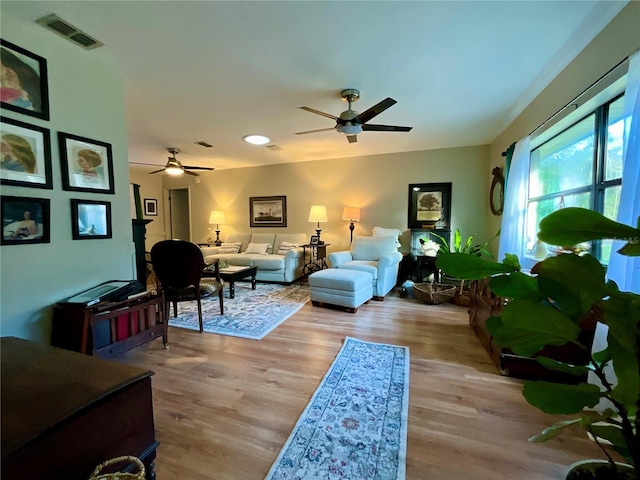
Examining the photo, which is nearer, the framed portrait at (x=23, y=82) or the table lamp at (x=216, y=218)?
the framed portrait at (x=23, y=82)

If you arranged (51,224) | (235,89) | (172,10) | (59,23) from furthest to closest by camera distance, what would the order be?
(235,89) → (51,224) → (59,23) → (172,10)

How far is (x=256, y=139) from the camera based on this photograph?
155 inches

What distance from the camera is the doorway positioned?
6.89m

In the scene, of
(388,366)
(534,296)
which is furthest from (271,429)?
(534,296)

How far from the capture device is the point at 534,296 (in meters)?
0.74

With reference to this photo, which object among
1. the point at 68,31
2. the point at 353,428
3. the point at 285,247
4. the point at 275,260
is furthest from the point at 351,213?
the point at 68,31

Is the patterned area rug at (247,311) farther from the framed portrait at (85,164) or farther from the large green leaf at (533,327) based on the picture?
the large green leaf at (533,327)

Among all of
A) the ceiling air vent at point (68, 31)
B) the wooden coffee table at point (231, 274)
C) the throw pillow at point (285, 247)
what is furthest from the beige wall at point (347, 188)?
the ceiling air vent at point (68, 31)

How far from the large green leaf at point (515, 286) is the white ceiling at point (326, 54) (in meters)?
1.61

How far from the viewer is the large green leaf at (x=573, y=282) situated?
0.65 m

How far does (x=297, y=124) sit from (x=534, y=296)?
10.6 feet

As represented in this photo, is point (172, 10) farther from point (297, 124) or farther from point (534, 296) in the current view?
point (534, 296)

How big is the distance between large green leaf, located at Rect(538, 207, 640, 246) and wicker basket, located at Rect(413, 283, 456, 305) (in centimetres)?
326

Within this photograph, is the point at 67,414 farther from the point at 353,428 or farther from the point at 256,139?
the point at 256,139
